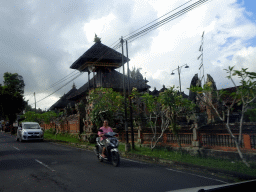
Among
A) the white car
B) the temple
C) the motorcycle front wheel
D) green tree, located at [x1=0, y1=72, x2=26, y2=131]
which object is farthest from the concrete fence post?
green tree, located at [x1=0, y1=72, x2=26, y2=131]

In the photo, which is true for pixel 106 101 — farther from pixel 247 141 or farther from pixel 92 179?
pixel 92 179

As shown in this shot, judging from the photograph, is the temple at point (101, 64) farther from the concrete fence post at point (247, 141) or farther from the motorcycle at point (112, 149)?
the concrete fence post at point (247, 141)

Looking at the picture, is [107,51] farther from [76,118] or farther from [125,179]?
[125,179]

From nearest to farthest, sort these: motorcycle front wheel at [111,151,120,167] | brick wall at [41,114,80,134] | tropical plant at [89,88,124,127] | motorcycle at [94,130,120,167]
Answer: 1. motorcycle front wheel at [111,151,120,167]
2. motorcycle at [94,130,120,167]
3. tropical plant at [89,88,124,127]
4. brick wall at [41,114,80,134]

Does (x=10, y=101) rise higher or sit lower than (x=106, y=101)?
higher

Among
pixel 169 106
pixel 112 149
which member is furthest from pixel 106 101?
pixel 112 149

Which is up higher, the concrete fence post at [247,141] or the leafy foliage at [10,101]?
the leafy foliage at [10,101]

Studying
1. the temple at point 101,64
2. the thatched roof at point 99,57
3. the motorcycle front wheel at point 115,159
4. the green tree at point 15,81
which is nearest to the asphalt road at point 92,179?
the motorcycle front wheel at point 115,159

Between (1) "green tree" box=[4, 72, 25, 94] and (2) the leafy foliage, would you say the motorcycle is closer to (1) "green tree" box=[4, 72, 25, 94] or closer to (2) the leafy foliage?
(2) the leafy foliage

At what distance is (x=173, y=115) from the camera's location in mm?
12055

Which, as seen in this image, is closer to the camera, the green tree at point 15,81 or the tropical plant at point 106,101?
the tropical plant at point 106,101

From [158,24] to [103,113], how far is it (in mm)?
8607

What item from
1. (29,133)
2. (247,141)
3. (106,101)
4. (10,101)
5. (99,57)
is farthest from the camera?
(10,101)

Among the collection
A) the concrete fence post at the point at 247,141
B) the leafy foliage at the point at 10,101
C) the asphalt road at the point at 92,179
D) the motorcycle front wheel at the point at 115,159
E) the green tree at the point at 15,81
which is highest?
the green tree at the point at 15,81
